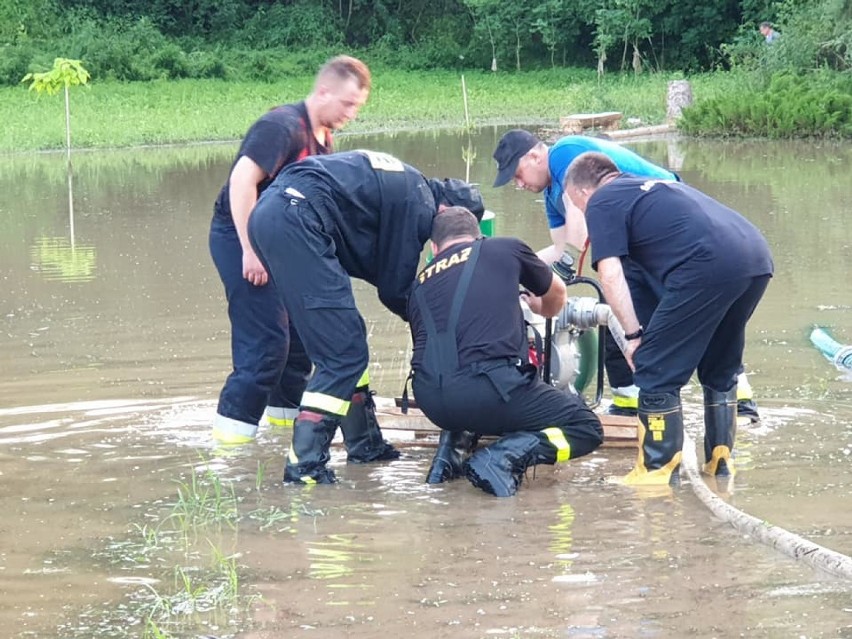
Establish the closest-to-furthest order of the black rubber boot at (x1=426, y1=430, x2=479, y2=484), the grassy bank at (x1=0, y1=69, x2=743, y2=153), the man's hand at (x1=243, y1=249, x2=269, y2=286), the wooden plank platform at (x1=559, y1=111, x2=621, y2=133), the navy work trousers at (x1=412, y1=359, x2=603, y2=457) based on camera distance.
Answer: the navy work trousers at (x1=412, y1=359, x2=603, y2=457), the black rubber boot at (x1=426, y1=430, x2=479, y2=484), the man's hand at (x1=243, y1=249, x2=269, y2=286), the wooden plank platform at (x1=559, y1=111, x2=621, y2=133), the grassy bank at (x1=0, y1=69, x2=743, y2=153)

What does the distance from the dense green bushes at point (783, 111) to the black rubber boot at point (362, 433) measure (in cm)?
1634

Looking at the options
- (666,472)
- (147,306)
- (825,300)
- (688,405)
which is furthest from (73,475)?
(825,300)

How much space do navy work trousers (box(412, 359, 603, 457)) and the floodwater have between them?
25 centimetres

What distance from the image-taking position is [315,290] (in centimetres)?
576

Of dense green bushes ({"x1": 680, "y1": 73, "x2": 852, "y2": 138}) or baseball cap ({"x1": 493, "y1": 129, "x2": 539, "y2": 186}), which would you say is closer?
baseball cap ({"x1": 493, "y1": 129, "x2": 539, "y2": 186})

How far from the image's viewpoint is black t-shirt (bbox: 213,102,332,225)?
20.4 ft

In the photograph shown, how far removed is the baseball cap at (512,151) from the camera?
6.49 meters

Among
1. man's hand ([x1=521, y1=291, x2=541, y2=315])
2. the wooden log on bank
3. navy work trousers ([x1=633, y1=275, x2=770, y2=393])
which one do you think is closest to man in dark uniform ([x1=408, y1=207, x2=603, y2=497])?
man's hand ([x1=521, y1=291, x2=541, y2=315])

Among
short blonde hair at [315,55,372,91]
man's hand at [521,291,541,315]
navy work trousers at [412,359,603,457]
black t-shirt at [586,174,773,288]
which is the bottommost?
navy work trousers at [412,359,603,457]

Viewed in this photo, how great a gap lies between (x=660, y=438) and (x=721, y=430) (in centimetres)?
31

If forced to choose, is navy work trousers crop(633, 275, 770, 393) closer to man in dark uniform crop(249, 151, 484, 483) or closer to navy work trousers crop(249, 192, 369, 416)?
man in dark uniform crop(249, 151, 484, 483)

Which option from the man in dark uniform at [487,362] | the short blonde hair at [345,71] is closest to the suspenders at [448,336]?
the man in dark uniform at [487,362]

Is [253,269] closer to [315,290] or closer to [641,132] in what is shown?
[315,290]

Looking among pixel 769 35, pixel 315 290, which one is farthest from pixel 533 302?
pixel 769 35
